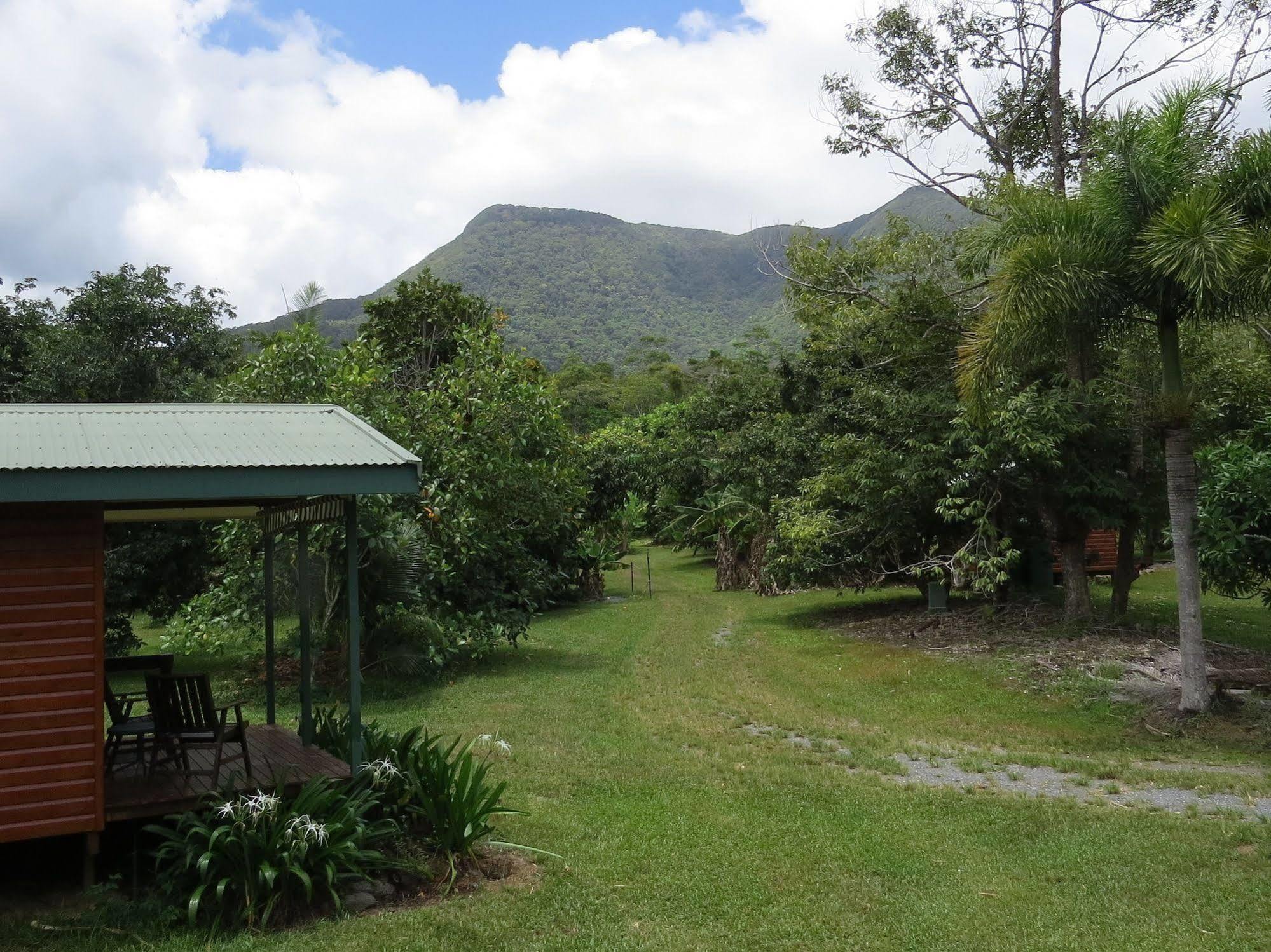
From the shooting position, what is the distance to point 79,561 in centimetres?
557

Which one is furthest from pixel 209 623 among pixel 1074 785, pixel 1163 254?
pixel 1163 254

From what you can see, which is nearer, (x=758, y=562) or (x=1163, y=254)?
(x=1163, y=254)

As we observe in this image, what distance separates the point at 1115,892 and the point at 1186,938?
655 millimetres

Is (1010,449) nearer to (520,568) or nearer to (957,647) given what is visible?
(957,647)

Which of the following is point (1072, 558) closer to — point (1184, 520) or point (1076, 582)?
point (1076, 582)

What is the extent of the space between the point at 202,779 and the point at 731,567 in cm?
2256

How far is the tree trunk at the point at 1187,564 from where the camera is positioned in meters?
10.3

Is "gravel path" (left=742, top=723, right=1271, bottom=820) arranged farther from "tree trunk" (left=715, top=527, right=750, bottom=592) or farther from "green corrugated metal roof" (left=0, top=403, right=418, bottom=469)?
"tree trunk" (left=715, top=527, right=750, bottom=592)

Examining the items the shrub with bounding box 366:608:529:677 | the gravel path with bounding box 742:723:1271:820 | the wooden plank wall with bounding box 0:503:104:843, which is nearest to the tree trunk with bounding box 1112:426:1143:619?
the gravel path with bounding box 742:723:1271:820

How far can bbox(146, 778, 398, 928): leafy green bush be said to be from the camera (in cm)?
544

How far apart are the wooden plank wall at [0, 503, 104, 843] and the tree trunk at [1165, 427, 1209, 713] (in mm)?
9622

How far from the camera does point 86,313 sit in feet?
56.3

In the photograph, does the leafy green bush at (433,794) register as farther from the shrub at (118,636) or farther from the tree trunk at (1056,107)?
the tree trunk at (1056,107)

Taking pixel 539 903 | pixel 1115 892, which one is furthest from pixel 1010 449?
pixel 539 903
